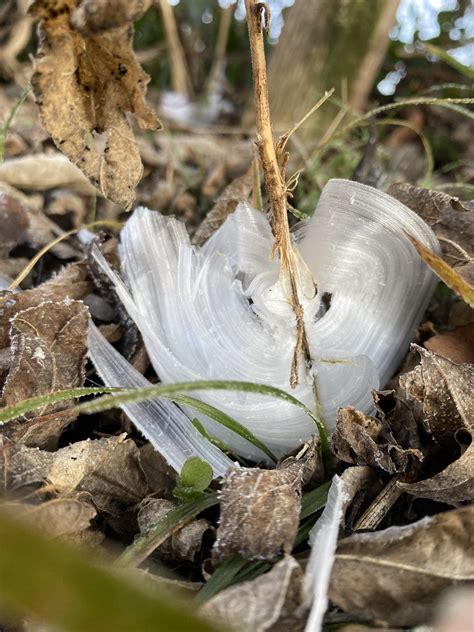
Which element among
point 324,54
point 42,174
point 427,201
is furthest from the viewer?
point 324,54

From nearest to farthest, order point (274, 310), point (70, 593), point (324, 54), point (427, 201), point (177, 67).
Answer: point (70, 593) < point (274, 310) < point (427, 201) < point (324, 54) < point (177, 67)

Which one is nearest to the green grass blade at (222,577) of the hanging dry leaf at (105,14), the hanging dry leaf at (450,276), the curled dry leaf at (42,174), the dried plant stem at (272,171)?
the dried plant stem at (272,171)

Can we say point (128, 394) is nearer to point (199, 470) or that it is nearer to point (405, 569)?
point (199, 470)

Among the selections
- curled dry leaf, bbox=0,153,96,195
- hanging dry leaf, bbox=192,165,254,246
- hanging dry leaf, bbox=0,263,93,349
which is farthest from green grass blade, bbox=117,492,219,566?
curled dry leaf, bbox=0,153,96,195

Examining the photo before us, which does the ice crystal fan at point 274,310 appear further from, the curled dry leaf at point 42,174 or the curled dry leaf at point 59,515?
the curled dry leaf at point 42,174

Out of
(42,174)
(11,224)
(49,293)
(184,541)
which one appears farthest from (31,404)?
(42,174)
